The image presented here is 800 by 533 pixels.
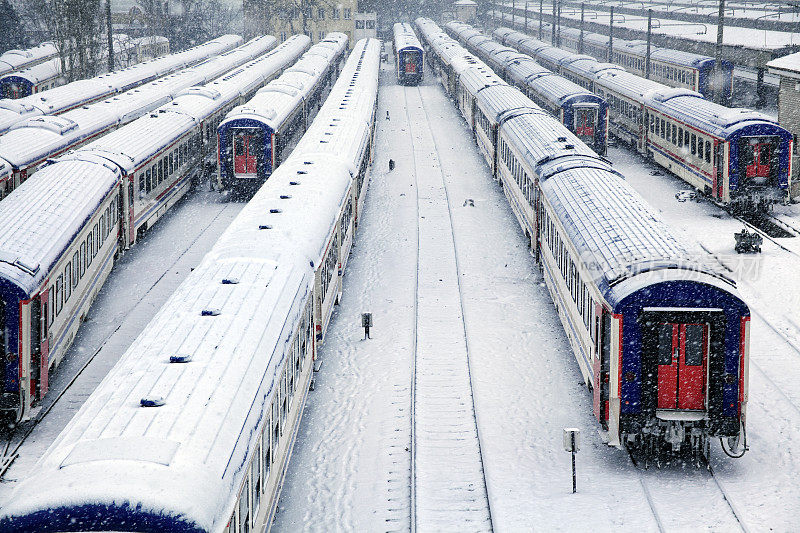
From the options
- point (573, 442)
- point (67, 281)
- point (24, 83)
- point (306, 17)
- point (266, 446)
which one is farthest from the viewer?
point (306, 17)

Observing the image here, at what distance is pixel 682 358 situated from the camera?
12.8 meters

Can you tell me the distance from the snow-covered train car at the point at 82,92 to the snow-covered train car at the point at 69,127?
134cm

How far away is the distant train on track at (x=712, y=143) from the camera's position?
88.0 feet

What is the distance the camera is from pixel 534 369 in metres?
17.1

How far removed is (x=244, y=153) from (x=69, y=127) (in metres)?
5.58

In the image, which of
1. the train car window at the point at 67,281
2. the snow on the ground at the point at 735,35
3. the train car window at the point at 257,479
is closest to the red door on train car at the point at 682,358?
the train car window at the point at 257,479

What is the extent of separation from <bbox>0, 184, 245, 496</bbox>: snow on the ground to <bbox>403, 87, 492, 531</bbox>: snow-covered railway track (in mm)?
5709

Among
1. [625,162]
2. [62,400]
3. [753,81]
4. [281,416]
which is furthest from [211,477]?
[753,81]

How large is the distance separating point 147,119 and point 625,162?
62.9 ft

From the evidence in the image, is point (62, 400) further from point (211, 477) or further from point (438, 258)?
point (438, 258)

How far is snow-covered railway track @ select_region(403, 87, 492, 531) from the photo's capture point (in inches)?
489

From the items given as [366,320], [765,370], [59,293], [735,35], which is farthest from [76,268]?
[735,35]

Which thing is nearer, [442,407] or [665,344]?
[665,344]

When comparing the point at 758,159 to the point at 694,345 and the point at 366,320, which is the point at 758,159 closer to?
the point at 366,320
